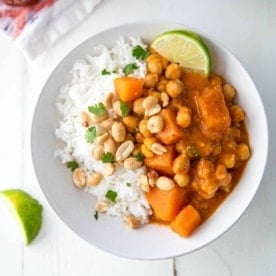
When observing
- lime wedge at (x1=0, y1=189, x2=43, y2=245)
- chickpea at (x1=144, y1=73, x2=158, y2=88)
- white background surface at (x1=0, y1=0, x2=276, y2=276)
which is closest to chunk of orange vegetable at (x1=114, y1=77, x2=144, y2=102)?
chickpea at (x1=144, y1=73, x2=158, y2=88)

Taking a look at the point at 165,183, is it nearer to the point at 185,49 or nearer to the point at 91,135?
the point at 91,135

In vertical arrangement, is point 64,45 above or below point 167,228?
above

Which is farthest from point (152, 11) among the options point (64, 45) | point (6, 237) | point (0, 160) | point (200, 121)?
point (6, 237)

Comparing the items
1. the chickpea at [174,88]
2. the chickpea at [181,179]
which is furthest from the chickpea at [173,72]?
the chickpea at [181,179]

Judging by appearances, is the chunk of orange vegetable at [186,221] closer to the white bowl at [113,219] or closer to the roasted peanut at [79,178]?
the white bowl at [113,219]

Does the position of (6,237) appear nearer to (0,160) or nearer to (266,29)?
(0,160)

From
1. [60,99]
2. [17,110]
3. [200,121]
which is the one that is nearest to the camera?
[200,121]
